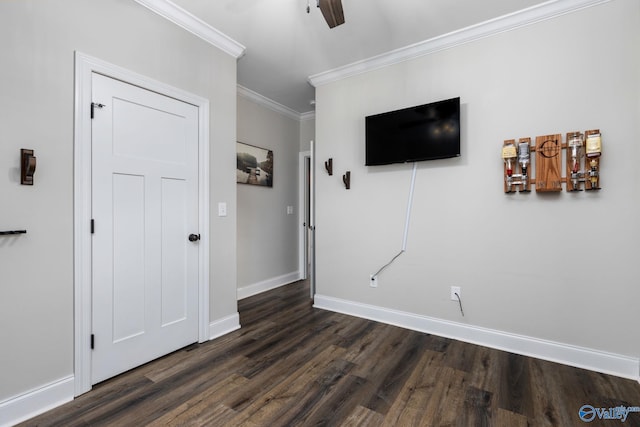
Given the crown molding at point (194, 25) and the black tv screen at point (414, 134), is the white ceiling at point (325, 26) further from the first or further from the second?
the black tv screen at point (414, 134)

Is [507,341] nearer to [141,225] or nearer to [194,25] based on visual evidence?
[141,225]

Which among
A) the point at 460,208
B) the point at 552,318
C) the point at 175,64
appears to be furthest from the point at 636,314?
the point at 175,64

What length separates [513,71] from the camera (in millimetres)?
2410

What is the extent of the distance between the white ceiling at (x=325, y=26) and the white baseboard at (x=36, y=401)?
2661mm

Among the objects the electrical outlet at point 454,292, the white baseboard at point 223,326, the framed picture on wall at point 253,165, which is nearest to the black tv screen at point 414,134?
the electrical outlet at point 454,292

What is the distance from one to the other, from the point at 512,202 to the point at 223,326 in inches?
107

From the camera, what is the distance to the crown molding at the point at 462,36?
2.21m

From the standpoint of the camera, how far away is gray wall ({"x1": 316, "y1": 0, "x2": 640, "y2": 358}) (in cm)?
207

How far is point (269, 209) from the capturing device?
14.0 feet

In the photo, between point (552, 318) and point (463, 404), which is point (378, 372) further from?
point (552, 318)

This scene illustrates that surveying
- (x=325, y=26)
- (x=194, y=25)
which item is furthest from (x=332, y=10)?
(x=194, y=25)

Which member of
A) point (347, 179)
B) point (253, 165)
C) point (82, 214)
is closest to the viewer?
point (82, 214)

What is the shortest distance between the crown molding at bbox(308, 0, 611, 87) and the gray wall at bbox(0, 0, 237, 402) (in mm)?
1965

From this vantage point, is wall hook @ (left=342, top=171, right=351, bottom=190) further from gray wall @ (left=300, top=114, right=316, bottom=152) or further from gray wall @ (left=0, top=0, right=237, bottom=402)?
gray wall @ (left=0, top=0, right=237, bottom=402)
